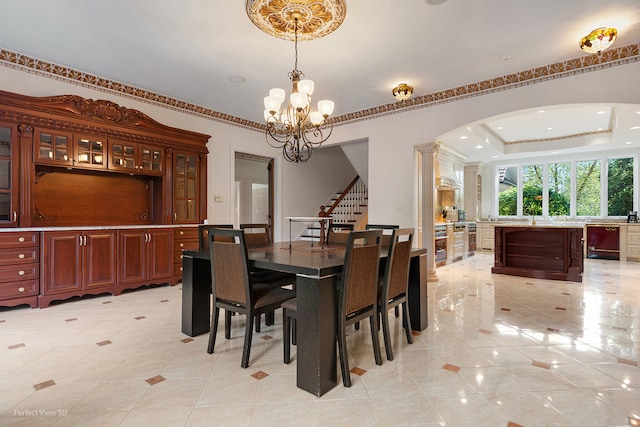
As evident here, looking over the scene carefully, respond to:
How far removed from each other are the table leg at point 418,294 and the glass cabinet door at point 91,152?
4.25 m

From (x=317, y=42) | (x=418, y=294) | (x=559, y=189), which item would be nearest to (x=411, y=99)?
(x=317, y=42)

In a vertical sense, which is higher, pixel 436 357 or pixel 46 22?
pixel 46 22

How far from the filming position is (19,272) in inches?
141

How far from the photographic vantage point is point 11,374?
218 cm

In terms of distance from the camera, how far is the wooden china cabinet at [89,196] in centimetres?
365

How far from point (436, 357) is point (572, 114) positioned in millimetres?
5955

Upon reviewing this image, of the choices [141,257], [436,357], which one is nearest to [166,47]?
[141,257]

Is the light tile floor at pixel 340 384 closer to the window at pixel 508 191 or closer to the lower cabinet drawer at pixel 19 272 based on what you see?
the lower cabinet drawer at pixel 19 272

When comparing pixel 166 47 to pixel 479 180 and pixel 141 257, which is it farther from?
pixel 479 180

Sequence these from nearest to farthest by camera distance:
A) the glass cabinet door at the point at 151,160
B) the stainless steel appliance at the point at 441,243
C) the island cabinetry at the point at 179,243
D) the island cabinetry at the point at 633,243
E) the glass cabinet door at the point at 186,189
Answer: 1. the glass cabinet door at the point at 151,160
2. the island cabinetry at the point at 179,243
3. the glass cabinet door at the point at 186,189
4. the stainless steel appliance at the point at 441,243
5. the island cabinetry at the point at 633,243

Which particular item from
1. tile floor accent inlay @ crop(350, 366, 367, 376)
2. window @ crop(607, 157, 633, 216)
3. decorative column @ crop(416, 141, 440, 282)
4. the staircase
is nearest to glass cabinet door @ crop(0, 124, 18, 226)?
tile floor accent inlay @ crop(350, 366, 367, 376)

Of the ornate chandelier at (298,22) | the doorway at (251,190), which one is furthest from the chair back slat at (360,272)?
the doorway at (251,190)

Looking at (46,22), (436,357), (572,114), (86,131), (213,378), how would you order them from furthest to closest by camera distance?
1. (572,114)
2. (86,131)
3. (46,22)
4. (436,357)
5. (213,378)

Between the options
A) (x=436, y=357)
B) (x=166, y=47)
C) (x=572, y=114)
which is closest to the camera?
(x=436, y=357)
